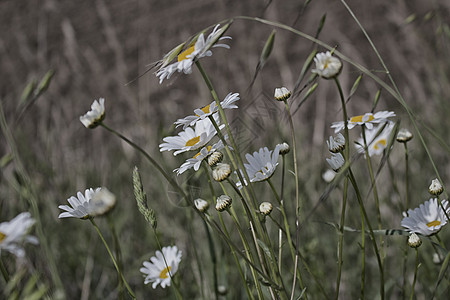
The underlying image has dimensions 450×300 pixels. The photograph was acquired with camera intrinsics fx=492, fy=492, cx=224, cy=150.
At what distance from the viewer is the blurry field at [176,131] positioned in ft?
2.72

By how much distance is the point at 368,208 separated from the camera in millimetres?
1394

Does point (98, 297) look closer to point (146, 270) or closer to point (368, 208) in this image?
point (146, 270)

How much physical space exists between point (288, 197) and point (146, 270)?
65 centimetres

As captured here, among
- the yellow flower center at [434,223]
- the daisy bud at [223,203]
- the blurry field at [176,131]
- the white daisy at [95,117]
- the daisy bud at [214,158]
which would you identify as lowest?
the blurry field at [176,131]

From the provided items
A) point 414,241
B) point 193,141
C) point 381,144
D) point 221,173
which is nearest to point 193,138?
point 193,141

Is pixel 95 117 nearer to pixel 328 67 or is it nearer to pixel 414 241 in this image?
pixel 328 67

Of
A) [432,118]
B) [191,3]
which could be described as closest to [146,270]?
[432,118]

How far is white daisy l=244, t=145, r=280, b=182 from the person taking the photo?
0.50m

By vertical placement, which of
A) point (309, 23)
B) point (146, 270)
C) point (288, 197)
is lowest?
point (309, 23)

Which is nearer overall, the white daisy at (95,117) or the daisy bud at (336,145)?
the white daisy at (95,117)

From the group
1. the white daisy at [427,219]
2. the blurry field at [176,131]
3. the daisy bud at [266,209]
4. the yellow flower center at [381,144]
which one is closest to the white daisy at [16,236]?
the blurry field at [176,131]

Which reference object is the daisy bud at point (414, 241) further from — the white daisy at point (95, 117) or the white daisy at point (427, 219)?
the white daisy at point (95, 117)

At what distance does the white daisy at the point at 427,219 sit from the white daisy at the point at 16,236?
35cm

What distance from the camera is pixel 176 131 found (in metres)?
0.63
